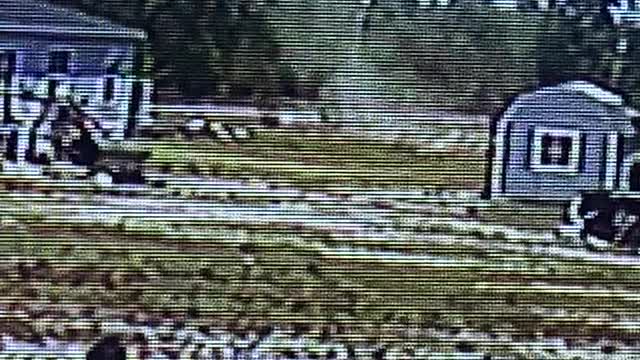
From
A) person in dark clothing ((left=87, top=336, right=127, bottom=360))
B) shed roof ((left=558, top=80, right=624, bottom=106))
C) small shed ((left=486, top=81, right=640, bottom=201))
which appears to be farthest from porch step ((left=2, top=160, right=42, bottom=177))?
shed roof ((left=558, top=80, right=624, bottom=106))

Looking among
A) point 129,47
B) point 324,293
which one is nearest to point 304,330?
point 324,293

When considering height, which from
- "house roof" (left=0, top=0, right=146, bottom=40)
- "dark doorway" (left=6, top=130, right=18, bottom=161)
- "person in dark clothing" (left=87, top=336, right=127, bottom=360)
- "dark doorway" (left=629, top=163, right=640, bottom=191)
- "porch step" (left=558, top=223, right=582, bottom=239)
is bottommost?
"person in dark clothing" (left=87, top=336, right=127, bottom=360)

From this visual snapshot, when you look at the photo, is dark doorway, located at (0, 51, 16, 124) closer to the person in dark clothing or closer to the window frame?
the window frame

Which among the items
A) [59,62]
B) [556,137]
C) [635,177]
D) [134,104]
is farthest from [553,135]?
[59,62]

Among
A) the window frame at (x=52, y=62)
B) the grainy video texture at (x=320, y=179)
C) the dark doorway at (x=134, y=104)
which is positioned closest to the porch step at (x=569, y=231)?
the grainy video texture at (x=320, y=179)

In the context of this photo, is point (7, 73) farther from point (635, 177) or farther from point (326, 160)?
point (635, 177)

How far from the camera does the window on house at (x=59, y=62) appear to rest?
1849mm

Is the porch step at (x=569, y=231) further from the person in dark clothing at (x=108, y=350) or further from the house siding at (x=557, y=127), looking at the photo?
the person in dark clothing at (x=108, y=350)

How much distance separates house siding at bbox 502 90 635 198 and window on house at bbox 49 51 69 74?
0.59 meters

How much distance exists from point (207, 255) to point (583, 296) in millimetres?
514

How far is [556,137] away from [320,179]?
0.33m

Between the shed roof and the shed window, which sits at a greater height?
the shed roof

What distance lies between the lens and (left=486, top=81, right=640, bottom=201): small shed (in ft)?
6.25

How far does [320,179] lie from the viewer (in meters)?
1.89
